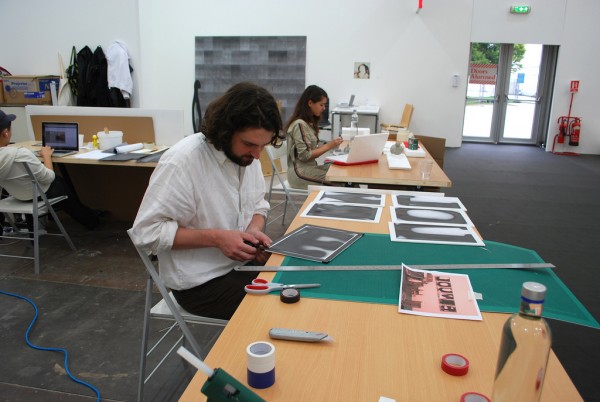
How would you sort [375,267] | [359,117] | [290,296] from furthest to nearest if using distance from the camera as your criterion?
[359,117] < [375,267] < [290,296]

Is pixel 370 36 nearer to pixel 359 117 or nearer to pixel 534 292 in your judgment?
pixel 359 117

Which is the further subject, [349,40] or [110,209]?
[349,40]

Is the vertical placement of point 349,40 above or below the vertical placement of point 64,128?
above

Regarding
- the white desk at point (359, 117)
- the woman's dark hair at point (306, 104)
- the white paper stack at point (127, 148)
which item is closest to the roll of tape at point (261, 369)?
the woman's dark hair at point (306, 104)

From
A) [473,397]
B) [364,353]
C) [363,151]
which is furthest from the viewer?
[363,151]

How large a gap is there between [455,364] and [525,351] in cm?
25

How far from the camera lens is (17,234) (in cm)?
377

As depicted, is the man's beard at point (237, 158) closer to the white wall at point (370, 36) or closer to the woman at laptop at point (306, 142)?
the woman at laptop at point (306, 142)

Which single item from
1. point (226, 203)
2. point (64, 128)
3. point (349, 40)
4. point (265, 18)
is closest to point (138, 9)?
point (265, 18)

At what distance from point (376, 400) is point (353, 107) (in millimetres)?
6842

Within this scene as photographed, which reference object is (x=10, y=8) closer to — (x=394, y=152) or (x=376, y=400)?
(x=394, y=152)

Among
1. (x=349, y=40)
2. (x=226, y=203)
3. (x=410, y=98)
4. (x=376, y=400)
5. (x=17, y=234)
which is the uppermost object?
(x=349, y=40)

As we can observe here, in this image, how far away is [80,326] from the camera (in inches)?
95.8

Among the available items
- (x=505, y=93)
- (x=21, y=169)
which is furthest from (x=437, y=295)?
(x=505, y=93)
